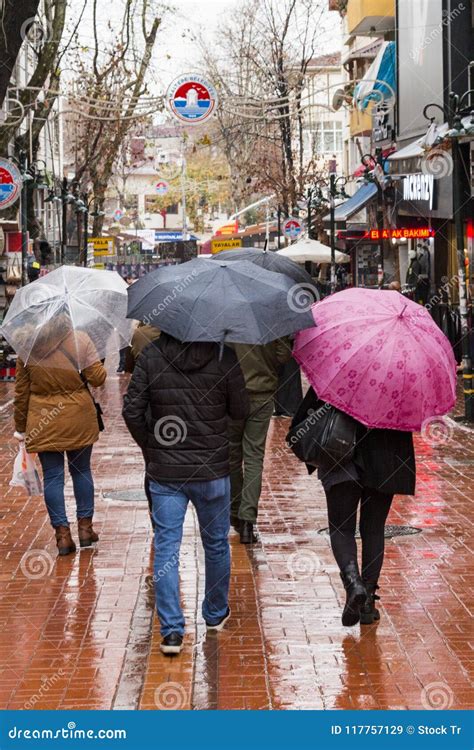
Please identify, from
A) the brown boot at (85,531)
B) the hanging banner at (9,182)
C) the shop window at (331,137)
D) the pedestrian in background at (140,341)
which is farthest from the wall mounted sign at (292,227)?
the shop window at (331,137)

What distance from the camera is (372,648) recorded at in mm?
6980

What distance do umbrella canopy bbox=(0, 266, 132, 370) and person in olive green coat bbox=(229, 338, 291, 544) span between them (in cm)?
87

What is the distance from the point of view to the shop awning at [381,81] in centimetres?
3341

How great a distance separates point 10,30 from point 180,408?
21.5 feet

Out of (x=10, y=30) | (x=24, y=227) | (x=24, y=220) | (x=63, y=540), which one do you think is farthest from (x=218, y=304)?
(x=24, y=227)

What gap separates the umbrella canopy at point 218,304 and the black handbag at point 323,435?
0.45m

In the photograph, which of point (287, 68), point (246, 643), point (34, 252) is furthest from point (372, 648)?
point (287, 68)

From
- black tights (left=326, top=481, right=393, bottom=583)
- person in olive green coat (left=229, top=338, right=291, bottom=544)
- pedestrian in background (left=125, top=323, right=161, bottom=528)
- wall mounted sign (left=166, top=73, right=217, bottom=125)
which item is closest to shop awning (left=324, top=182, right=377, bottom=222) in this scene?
wall mounted sign (left=166, top=73, right=217, bottom=125)

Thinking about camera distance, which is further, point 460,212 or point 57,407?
point 460,212

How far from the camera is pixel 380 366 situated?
684 cm

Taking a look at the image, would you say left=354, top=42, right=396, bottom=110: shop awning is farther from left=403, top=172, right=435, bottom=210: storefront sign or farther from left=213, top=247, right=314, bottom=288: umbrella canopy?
left=213, top=247, right=314, bottom=288: umbrella canopy

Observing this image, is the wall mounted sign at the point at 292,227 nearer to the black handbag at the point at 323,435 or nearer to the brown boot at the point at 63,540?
the brown boot at the point at 63,540

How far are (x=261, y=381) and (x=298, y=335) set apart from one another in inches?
86.4

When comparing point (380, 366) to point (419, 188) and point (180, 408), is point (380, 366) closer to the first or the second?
point (180, 408)
